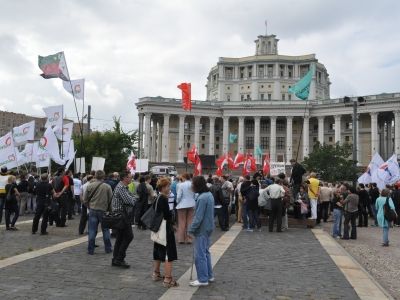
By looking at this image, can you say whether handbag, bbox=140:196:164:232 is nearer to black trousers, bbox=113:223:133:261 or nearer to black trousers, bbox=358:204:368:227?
black trousers, bbox=113:223:133:261

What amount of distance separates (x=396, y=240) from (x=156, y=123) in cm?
10682

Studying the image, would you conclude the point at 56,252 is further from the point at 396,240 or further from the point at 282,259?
the point at 396,240

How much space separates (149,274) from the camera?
8.89 m

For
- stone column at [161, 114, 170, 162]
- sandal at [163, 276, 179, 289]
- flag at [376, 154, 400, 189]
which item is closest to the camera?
sandal at [163, 276, 179, 289]

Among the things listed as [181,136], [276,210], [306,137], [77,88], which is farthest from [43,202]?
[306,137]

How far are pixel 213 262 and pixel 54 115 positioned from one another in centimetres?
1842

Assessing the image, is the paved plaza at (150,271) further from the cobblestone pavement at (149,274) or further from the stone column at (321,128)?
the stone column at (321,128)

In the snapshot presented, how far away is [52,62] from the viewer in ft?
87.9

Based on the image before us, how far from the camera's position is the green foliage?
53.3 meters

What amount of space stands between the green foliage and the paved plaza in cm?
3978

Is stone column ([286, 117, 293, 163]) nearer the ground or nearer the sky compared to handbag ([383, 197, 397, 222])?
nearer the sky

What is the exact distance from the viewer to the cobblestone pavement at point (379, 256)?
9598 mm

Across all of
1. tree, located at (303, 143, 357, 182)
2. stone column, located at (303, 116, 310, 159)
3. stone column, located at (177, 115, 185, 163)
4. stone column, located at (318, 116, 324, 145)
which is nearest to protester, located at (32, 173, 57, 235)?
tree, located at (303, 143, 357, 182)

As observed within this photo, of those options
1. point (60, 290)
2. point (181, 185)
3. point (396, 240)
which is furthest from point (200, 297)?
point (396, 240)
